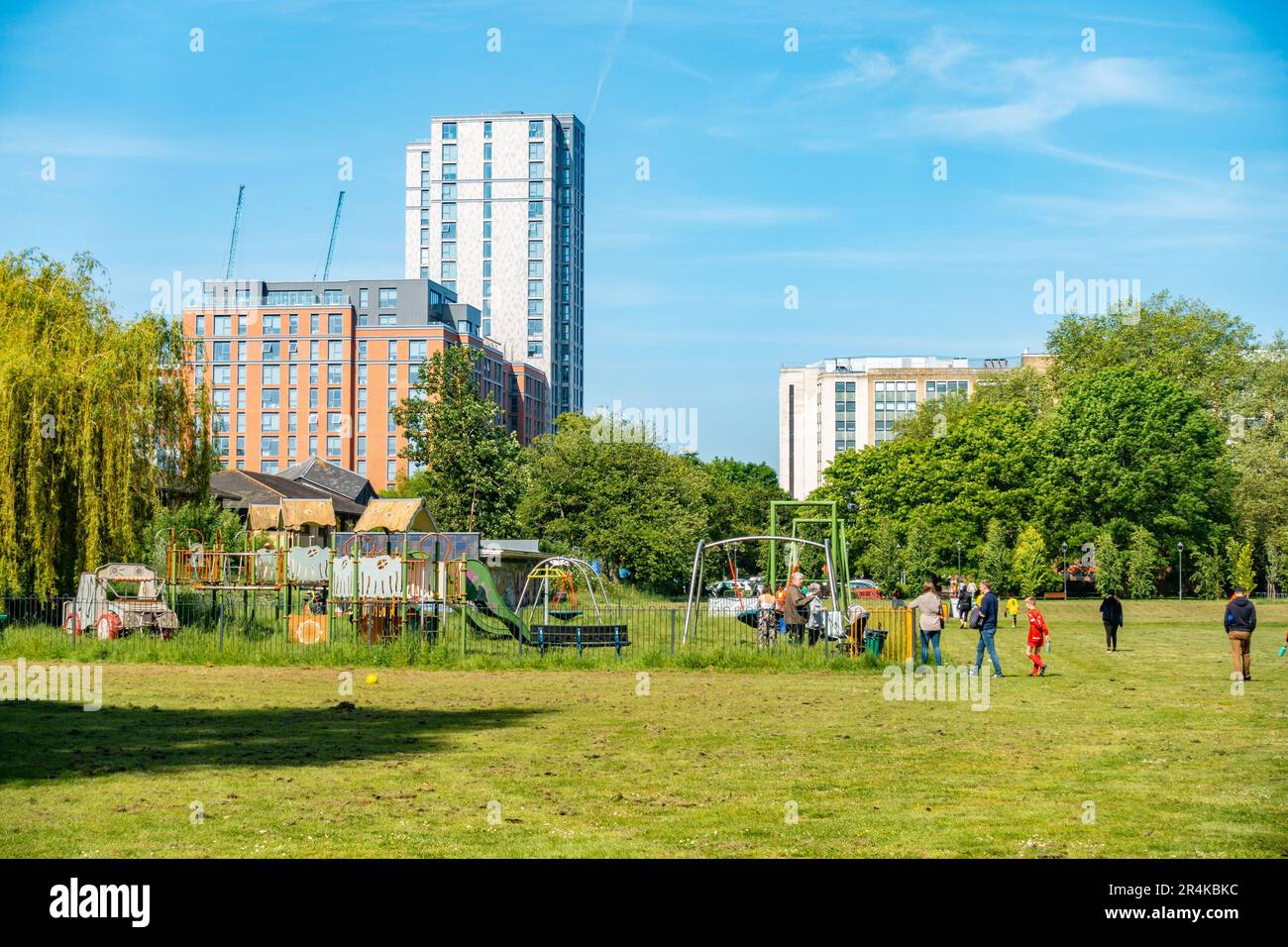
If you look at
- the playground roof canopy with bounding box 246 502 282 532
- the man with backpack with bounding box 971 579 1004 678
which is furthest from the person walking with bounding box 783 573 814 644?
the playground roof canopy with bounding box 246 502 282 532

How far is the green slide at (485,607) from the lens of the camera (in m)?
33.5

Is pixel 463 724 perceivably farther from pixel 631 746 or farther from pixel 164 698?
pixel 164 698

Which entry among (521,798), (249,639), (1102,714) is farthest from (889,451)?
(521,798)

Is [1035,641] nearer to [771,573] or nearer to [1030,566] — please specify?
[771,573]

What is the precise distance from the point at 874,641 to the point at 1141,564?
5451 centimetres

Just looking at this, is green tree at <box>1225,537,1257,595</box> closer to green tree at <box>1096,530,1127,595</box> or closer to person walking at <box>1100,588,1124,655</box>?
green tree at <box>1096,530,1127,595</box>

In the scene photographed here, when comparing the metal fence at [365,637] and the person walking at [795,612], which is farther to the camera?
the person walking at [795,612]

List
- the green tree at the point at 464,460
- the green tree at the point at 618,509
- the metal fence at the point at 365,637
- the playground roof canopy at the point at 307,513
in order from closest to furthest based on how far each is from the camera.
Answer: the metal fence at the point at 365,637
the green tree at the point at 618,509
the playground roof canopy at the point at 307,513
the green tree at the point at 464,460

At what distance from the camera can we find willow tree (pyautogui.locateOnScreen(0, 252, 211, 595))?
3391 centimetres

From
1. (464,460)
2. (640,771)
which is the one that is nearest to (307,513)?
(464,460)

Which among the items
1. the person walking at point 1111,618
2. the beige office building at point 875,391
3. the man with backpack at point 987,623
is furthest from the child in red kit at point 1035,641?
the beige office building at point 875,391

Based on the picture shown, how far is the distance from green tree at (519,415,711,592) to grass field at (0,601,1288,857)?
148 feet

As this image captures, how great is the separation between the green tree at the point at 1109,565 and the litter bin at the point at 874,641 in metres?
52.9

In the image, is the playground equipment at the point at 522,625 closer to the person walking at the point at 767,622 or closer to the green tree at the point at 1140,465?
the person walking at the point at 767,622
